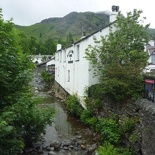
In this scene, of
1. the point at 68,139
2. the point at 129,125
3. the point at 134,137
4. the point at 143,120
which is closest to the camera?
the point at 143,120

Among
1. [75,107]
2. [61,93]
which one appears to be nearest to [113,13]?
[75,107]

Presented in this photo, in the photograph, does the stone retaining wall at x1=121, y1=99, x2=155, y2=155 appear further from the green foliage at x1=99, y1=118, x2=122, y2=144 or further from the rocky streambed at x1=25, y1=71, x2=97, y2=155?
the rocky streambed at x1=25, y1=71, x2=97, y2=155

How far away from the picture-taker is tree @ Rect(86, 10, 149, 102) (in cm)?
1378

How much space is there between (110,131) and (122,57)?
5729 mm

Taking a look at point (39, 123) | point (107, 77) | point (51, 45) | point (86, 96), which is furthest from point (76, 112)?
point (51, 45)

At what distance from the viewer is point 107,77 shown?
50.3ft

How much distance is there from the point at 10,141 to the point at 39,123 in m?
4.05

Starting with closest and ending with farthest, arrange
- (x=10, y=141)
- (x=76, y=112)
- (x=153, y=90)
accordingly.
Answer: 1. (x=10, y=141)
2. (x=153, y=90)
3. (x=76, y=112)

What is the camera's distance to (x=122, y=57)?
16.4 metres

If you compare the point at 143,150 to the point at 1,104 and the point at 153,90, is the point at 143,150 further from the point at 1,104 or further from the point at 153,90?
the point at 1,104

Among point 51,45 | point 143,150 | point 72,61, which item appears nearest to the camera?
point 143,150

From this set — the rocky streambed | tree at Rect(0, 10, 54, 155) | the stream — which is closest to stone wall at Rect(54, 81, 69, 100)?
the stream

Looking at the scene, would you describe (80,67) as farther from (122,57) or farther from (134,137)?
(134,137)

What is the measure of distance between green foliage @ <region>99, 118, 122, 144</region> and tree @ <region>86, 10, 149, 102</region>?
4.93ft
